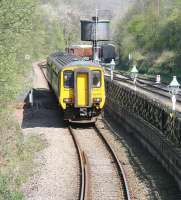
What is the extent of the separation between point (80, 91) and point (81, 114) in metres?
1.05

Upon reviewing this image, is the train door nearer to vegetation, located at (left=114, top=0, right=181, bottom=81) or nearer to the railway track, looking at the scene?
the railway track

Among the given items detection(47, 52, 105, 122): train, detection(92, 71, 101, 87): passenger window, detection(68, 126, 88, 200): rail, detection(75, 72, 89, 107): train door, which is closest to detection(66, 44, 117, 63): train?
detection(92, 71, 101, 87): passenger window

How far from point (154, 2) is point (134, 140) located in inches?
2708

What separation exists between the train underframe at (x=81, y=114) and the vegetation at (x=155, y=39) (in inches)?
1308

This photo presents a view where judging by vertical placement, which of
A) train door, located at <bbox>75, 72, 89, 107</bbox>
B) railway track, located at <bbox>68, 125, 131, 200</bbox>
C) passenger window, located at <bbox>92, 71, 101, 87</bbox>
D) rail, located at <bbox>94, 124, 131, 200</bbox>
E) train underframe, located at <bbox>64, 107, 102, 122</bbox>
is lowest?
railway track, located at <bbox>68, 125, 131, 200</bbox>

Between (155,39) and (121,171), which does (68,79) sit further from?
(155,39)

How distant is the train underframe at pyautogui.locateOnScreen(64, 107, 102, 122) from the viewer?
22.0 metres

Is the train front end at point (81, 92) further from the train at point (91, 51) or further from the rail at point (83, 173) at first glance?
the train at point (91, 51)

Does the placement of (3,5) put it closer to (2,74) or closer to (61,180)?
(2,74)

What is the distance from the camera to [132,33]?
87062 mm

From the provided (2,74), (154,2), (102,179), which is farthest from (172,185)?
(154,2)

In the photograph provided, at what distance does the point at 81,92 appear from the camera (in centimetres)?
2181

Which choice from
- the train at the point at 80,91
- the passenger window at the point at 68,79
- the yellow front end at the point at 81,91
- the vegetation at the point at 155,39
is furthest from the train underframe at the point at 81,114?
the vegetation at the point at 155,39

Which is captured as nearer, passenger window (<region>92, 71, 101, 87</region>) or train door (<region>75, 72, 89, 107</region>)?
train door (<region>75, 72, 89, 107</region>)
